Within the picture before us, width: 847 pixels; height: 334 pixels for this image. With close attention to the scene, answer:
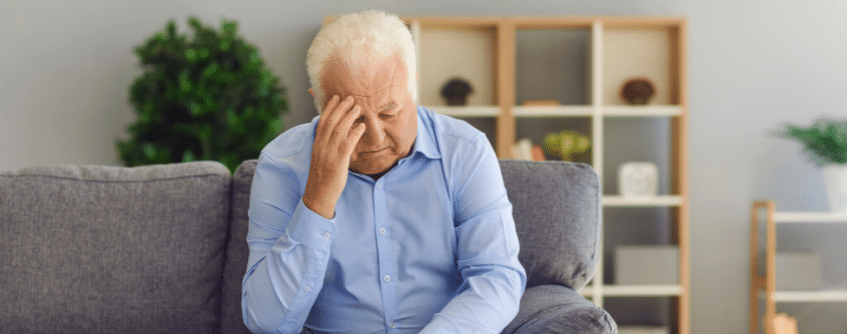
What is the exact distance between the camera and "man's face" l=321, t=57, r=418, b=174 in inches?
33.3

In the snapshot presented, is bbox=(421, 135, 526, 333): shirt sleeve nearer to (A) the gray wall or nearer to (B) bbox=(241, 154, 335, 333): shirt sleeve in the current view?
(B) bbox=(241, 154, 335, 333): shirt sleeve

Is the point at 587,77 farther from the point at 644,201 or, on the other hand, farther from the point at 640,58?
the point at 644,201

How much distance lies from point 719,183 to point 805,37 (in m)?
0.88

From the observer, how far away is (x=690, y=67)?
2.89 m

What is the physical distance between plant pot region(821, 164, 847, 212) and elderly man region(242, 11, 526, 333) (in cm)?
228

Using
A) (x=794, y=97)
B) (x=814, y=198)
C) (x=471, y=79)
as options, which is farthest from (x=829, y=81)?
(x=471, y=79)

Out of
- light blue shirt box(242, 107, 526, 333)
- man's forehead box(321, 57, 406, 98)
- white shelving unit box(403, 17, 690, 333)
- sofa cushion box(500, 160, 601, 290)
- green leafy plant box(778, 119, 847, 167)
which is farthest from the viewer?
white shelving unit box(403, 17, 690, 333)

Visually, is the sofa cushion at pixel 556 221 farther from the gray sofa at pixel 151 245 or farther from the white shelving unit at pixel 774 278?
the white shelving unit at pixel 774 278

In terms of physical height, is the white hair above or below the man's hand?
above

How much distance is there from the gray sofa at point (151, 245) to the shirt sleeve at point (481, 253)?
305mm

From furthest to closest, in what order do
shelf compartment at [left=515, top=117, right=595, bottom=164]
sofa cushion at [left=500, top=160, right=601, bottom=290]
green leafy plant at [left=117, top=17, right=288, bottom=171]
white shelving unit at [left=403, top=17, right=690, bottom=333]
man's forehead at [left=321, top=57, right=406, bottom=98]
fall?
shelf compartment at [left=515, top=117, right=595, bottom=164], white shelving unit at [left=403, top=17, right=690, bottom=333], green leafy plant at [left=117, top=17, right=288, bottom=171], sofa cushion at [left=500, top=160, right=601, bottom=290], man's forehead at [left=321, top=57, right=406, bottom=98]

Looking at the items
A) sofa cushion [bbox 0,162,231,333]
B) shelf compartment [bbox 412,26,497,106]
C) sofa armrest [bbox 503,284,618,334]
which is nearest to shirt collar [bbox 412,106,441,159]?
sofa armrest [bbox 503,284,618,334]

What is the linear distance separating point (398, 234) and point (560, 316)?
1.03 ft

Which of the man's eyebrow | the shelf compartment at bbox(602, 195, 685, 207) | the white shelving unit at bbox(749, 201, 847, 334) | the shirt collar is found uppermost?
the man's eyebrow
